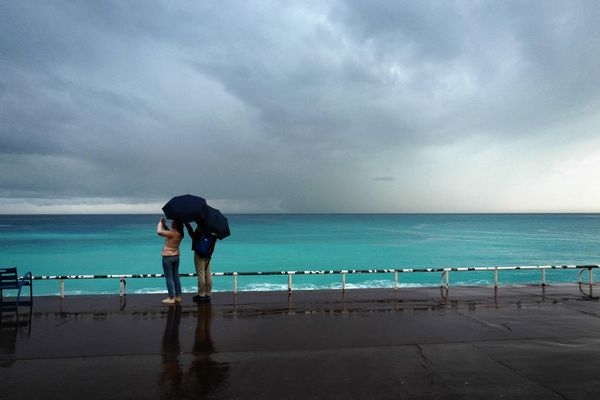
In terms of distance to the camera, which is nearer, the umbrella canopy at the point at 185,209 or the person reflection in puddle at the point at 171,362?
the person reflection in puddle at the point at 171,362

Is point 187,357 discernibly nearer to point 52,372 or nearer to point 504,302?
point 52,372

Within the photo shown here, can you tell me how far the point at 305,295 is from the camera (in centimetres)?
1148

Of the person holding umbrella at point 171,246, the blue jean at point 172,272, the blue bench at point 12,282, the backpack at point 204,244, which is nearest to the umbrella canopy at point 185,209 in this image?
the person holding umbrella at point 171,246

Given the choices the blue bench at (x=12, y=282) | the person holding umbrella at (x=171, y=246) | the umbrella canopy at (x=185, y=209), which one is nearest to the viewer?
the blue bench at (x=12, y=282)

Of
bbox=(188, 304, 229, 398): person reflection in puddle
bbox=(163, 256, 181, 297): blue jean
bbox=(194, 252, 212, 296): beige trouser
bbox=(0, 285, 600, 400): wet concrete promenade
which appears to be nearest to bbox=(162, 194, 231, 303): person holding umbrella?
bbox=(194, 252, 212, 296): beige trouser

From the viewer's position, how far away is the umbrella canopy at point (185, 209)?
→ 929cm

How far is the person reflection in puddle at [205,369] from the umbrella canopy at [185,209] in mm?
A: 2775

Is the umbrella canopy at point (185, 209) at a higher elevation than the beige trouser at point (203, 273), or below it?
higher

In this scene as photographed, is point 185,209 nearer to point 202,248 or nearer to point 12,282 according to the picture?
point 202,248

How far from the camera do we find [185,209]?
30.6 feet

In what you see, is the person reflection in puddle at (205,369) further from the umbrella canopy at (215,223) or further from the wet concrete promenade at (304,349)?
the umbrella canopy at (215,223)

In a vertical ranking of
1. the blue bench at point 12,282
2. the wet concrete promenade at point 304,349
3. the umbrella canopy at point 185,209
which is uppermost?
the umbrella canopy at point 185,209

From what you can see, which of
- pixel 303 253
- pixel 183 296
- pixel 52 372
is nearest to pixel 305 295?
pixel 183 296

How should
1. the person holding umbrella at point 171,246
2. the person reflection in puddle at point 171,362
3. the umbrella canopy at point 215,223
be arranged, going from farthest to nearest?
the umbrella canopy at point 215,223
the person holding umbrella at point 171,246
the person reflection in puddle at point 171,362
